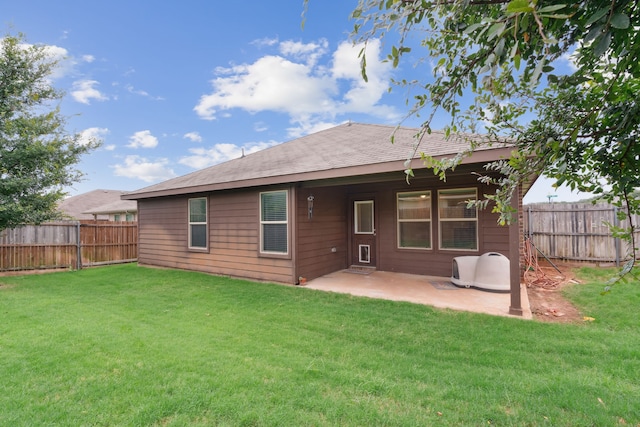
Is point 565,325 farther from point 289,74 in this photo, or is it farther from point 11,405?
point 289,74

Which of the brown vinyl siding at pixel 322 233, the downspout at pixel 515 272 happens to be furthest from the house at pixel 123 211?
the downspout at pixel 515 272

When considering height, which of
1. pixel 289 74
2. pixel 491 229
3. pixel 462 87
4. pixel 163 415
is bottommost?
pixel 163 415

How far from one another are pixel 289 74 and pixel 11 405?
32.8 feet

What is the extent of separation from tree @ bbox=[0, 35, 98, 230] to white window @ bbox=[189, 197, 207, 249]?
10.2ft

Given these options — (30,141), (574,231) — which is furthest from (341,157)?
(30,141)

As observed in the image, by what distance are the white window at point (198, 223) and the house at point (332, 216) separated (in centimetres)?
3

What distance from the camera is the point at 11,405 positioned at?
2.28 m

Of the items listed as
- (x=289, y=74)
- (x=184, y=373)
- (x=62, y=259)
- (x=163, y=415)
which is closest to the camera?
(x=163, y=415)

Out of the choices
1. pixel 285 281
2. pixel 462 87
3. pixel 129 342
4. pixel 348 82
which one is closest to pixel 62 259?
pixel 285 281

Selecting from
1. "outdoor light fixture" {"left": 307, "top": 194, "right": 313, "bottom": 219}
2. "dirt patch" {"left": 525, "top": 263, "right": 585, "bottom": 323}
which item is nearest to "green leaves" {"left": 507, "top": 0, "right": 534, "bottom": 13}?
"dirt patch" {"left": 525, "top": 263, "right": 585, "bottom": 323}

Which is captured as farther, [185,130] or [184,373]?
[185,130]

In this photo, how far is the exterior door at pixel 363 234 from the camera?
770 centimetres

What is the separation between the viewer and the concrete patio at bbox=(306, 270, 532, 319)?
15.3ft

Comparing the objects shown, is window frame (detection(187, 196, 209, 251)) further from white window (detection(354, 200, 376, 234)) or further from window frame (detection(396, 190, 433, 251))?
window frame (detection(396, 190, 433, 251))
